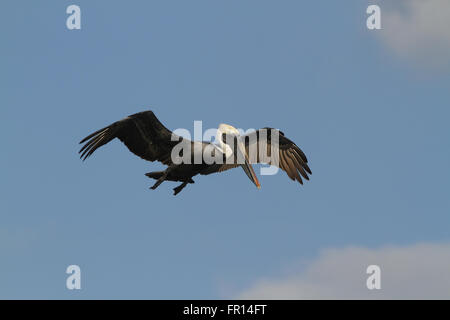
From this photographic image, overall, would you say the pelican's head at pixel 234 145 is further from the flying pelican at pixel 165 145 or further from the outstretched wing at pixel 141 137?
the outstretched wing at pixel 141 137

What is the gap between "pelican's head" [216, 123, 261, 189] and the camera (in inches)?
644

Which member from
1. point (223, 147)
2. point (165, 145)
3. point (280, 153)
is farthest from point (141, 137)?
point (280, 153)

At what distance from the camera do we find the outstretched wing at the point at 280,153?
1794 cm

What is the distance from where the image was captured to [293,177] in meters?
18.1

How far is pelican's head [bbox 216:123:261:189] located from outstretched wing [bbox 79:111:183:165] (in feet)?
3.66

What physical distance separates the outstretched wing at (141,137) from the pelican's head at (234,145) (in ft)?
3.66

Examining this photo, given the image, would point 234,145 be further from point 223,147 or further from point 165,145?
point 165,145

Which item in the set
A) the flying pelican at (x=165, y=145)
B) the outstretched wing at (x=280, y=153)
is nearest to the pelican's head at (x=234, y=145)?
the flying pelican at (x=165, y=145)

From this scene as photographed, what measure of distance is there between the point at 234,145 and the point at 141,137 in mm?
2274

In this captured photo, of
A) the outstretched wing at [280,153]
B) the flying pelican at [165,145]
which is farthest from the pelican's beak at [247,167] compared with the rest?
the outstretched wing at [280,153]

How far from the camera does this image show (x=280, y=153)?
18547mm

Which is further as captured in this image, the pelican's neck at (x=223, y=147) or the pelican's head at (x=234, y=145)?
the pelican's head at (x=234, y=145)
